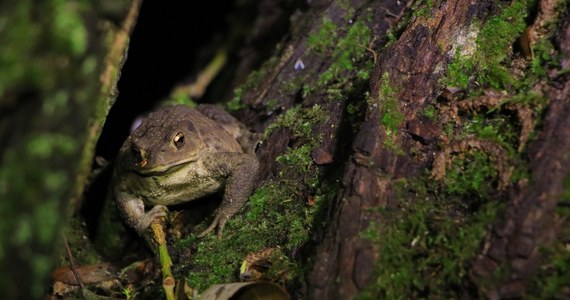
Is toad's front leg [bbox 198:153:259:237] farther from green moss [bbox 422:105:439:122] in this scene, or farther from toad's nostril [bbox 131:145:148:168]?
green moss [bbox 422:105:439:122]

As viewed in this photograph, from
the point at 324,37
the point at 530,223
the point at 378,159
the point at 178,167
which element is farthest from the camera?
the point at 324,37

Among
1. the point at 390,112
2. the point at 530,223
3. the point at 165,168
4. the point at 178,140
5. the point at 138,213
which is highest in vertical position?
the point at 390,112

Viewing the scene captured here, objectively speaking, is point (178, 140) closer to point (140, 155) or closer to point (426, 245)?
point (140, 155)

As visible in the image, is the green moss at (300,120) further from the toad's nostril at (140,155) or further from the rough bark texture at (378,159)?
the toad's nostril at (140,155)

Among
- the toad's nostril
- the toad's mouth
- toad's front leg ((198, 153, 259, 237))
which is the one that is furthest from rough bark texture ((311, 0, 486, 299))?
the toad's nostril

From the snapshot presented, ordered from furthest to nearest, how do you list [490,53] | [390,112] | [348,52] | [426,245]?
[348,52], [490,53], [390,112], [426,245]

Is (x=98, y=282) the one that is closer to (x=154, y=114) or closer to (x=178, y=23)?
(x=154, y=114)

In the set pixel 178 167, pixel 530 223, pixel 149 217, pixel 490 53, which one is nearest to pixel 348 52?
pixel 490 53
